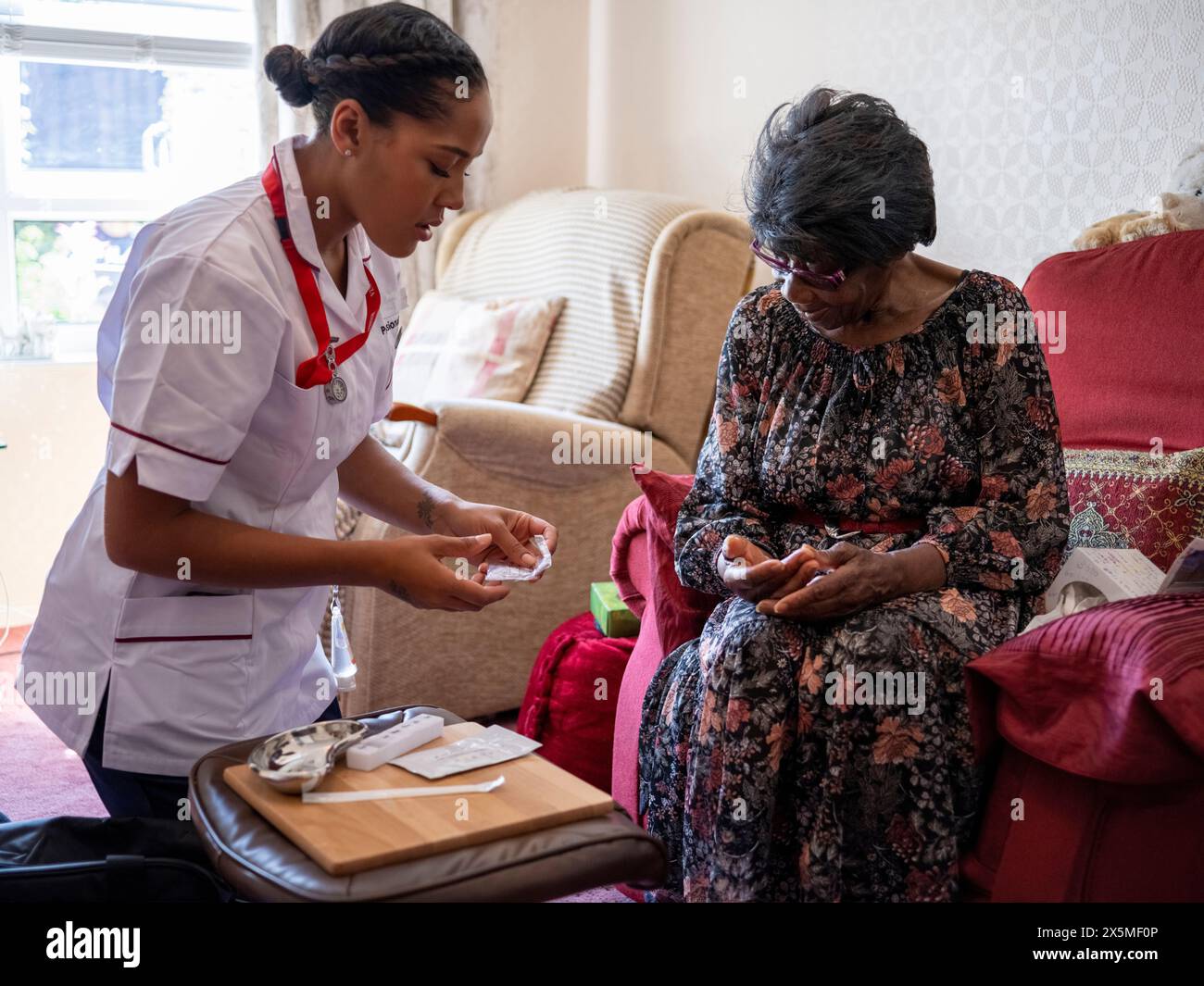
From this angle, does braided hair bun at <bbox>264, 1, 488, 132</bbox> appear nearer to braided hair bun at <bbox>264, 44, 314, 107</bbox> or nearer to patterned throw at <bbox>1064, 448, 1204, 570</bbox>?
braided hair bun at <bbox>264, 44, 314, 107</bbox>

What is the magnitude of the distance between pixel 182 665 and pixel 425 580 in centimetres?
27

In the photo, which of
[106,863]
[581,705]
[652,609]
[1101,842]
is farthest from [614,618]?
[106,863]

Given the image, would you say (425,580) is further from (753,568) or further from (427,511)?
(753,568)

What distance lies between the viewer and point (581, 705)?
2254 mm

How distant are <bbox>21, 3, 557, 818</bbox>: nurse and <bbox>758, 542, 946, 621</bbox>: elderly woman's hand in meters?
0.41

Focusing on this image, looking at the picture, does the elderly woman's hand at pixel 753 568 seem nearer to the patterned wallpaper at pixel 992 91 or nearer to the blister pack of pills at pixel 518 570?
the blister pack of pills at pixel 518 570

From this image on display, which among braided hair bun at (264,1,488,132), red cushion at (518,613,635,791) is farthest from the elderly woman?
braided hair bun at (264,1,488,132)

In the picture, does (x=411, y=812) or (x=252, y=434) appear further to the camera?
(x=252, y=434)

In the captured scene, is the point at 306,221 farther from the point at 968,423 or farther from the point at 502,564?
the point at 968,423

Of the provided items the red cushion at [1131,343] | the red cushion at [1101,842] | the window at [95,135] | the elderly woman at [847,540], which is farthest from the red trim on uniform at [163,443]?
the window at [95,135]

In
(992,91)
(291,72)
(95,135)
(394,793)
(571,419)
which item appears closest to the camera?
(394,793)

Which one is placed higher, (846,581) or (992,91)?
(992,91)
